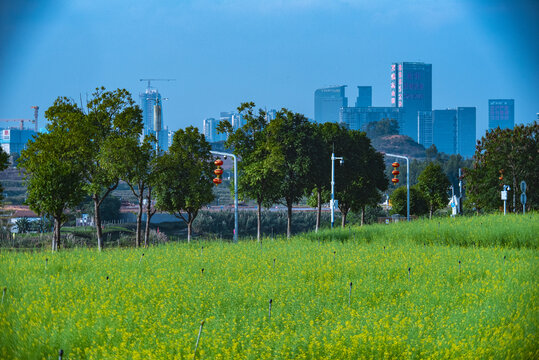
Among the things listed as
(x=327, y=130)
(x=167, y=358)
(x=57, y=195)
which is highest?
(x=327, y=130)

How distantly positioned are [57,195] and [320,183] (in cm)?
2131

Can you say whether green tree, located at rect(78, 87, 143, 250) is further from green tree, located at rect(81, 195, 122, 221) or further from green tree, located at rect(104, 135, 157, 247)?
green tree, located at rect(81, 195, 122, 221)

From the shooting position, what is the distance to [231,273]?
61.6 feet

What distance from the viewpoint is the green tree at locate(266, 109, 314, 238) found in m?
43.6

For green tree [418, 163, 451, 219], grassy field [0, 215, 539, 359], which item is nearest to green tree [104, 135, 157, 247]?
grassy field [0, 215, 539, 359]

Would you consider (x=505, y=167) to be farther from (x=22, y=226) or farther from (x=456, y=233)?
(x=22, y=226)

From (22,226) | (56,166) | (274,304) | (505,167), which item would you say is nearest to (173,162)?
(56,166)

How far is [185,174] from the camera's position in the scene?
39.9 m

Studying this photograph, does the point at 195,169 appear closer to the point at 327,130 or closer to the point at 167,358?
the point at 327,130

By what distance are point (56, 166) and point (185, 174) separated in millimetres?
10233

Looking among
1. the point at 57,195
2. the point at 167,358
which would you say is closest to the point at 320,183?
the point at 57,195

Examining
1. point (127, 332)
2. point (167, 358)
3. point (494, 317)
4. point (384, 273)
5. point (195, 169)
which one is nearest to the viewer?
point (167, 358)

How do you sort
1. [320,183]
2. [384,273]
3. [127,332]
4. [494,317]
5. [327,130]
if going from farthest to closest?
[327,130] → [320,183] → [384,273] → [494,317] → [127,332]

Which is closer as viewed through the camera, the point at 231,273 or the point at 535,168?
the point at 231,273
